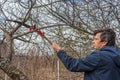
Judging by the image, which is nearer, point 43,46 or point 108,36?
point 108,36

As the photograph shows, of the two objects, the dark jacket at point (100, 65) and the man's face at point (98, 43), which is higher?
the man's face at point (98, 43)

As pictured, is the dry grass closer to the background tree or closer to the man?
the background tree

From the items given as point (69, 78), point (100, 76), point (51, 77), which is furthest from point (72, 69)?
point (51, 77)

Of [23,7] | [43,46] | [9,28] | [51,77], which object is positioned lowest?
[51,77]

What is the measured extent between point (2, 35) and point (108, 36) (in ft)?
9.95

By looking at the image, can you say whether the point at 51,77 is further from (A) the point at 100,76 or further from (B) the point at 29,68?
(A) the point at 100,76

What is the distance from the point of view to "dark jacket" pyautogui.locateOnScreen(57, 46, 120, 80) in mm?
2242

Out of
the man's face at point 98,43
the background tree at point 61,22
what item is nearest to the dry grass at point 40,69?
the background tree at point 61,22

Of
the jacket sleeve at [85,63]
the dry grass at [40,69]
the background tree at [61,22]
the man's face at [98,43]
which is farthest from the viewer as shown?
the dry grass at [40,69]

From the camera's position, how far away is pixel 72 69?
230 centimetres

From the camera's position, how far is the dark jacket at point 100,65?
7.36ft

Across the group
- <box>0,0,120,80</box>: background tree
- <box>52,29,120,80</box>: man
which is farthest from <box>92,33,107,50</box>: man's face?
<box>0,0,120,80</box>: background tree

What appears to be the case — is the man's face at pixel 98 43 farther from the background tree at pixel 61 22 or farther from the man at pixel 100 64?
the background tree at pixel 61 22

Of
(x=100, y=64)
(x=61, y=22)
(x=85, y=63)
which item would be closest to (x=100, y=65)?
(x=100, y=64)
